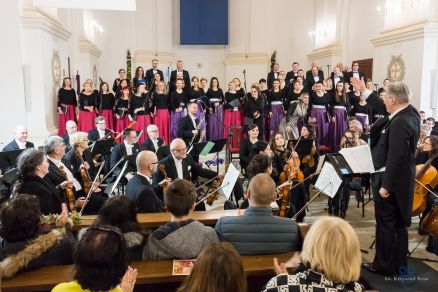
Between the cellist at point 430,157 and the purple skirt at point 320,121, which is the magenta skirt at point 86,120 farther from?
the cellist at point 430,157

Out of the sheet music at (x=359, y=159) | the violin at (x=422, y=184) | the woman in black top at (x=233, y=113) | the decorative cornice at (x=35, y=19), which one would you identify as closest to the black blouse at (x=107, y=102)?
the decorative cornice at (x=35, y=19)

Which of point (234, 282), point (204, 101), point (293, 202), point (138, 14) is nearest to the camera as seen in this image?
point (234, 282)

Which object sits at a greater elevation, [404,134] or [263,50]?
[263,50]

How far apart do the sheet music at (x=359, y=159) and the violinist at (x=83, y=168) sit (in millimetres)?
2546

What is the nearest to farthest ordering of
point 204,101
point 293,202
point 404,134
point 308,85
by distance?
point 404,134
point 293,202
point 204,101
point 308,85

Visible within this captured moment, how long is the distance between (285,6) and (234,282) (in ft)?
46.4

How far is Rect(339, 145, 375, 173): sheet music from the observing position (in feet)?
11.9

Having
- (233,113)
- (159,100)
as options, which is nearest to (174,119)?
(159,100)

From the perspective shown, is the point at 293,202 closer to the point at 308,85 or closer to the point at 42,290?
the point at 42,290

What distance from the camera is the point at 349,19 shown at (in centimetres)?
1290

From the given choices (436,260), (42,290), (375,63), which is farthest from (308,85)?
(42,290)

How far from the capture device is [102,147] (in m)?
5.52

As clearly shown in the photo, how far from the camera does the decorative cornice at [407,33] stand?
28.7ft

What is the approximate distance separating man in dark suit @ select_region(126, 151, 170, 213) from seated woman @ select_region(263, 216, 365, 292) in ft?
6.56
